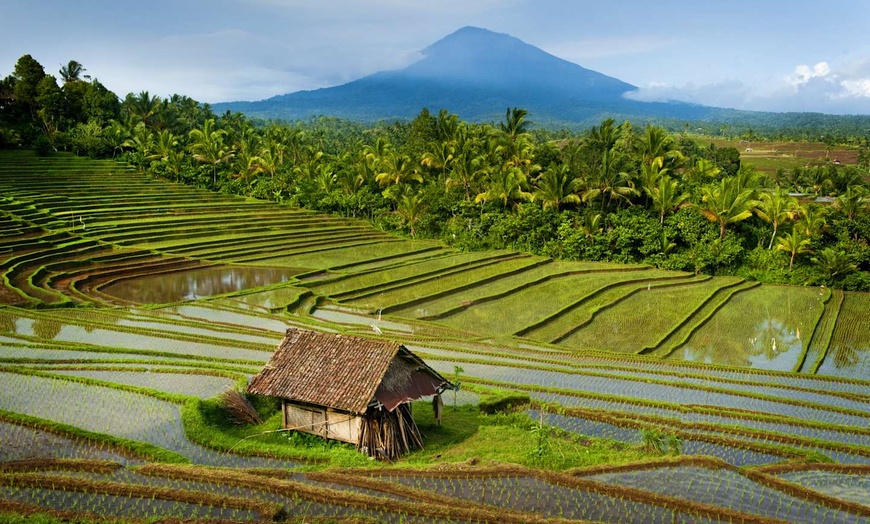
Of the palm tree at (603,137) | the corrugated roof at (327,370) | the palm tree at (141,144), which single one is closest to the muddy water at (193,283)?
the corrugated roof at (327,370)

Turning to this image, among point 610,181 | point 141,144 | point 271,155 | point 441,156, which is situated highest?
point 141,144

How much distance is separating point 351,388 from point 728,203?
2049 cm

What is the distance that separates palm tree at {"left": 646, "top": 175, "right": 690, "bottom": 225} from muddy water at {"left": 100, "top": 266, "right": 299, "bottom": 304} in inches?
600

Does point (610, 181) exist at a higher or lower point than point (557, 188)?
higher

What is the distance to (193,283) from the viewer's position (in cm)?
2091

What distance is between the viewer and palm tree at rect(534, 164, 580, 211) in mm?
27484

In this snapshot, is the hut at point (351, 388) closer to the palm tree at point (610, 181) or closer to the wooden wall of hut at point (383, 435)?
the wooden wall of hut at point (383, 435)

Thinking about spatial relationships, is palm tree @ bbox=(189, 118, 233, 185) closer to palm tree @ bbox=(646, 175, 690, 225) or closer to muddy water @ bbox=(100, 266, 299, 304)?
muddy water @ bbox=(100, 266, 299, 304)

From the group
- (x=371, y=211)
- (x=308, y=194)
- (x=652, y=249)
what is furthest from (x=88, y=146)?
(x=652, y=249)

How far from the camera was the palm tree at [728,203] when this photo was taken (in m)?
24.0

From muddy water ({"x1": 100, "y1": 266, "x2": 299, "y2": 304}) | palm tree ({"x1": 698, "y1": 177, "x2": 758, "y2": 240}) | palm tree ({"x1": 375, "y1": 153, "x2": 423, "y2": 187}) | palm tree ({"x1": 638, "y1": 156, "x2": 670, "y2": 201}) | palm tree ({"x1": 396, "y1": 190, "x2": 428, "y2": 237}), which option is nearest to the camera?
muddy water ({"x1": 100, "y1": 266, "x2": 299, "y2": 304})

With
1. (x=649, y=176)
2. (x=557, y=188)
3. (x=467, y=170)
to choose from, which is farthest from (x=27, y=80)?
(x=649, y=176)

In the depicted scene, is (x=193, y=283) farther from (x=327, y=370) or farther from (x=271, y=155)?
(x=271, y=155)

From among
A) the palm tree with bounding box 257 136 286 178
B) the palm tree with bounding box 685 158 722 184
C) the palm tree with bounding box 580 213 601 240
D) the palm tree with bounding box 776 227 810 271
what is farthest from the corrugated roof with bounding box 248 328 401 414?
the palm tree with bounding box 257 136 286 178
